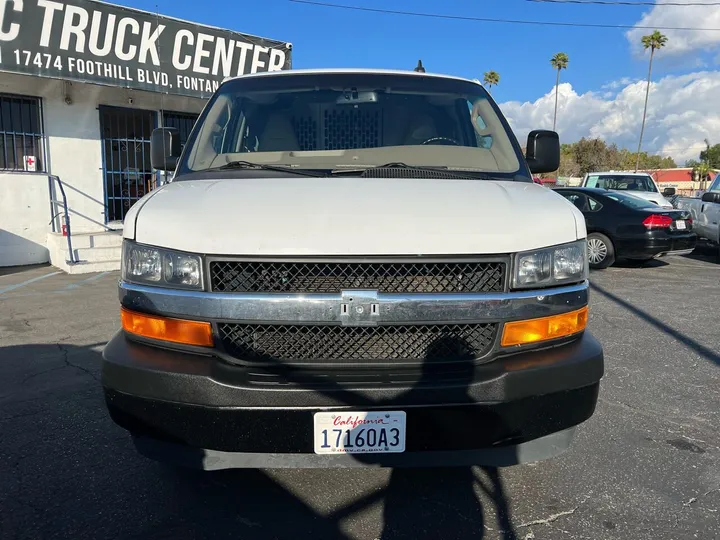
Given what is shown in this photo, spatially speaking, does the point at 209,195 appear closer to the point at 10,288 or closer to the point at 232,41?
the point at 10,288

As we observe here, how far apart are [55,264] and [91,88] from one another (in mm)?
3446

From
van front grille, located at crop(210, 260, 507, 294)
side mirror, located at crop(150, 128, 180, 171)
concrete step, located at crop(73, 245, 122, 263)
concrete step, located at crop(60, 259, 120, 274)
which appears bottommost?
concrete step, located at crop(60, 259, 120, 274)

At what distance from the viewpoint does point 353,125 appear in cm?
341

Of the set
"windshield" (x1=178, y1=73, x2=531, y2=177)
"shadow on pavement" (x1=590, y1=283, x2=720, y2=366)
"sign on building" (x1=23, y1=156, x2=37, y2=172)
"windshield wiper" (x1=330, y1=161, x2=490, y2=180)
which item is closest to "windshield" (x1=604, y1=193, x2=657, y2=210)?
"shadow on pavement" (x1=590, y1=283, x2=720, y2=366)

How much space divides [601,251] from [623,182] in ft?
20.9

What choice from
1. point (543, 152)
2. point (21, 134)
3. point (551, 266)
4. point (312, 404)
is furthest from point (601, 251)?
point (21, 134)

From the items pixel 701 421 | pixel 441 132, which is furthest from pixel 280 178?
pixel 701 421

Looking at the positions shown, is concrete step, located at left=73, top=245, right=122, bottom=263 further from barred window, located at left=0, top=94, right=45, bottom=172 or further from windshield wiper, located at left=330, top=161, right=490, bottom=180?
windshield wiper, located at left=330, top=161, right=490, bottom=180

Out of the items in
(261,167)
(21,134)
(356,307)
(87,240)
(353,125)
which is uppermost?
(21,134)

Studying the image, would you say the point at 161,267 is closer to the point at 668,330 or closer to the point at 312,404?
the point at 312,404

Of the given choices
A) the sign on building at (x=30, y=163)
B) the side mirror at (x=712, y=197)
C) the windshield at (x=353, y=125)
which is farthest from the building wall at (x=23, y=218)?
the side mirror at (x=712, y=197)

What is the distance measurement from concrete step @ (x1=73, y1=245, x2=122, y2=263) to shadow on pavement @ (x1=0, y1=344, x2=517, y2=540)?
23.0ft

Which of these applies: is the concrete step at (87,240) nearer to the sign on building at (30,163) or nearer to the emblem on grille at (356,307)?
the sign on building at (30,163)

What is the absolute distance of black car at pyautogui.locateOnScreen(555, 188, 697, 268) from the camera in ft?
31.4
